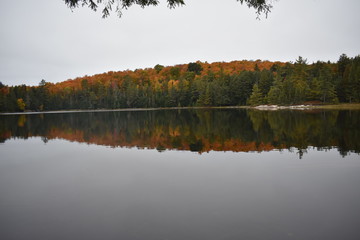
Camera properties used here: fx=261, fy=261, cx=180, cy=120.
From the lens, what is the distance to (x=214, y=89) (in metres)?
87.4

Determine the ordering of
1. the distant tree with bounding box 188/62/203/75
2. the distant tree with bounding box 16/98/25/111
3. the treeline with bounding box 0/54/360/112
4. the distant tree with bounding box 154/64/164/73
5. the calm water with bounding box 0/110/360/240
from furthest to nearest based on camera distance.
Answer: the distant tree with bounding box 154/64/164/73, the distant tree with bounding box 188/62/203/75, the distant tree with bounding box 16/98/25/111, the treeline with bounding box 0/54/360/112, the calm water with bounding box 0/110/360/240

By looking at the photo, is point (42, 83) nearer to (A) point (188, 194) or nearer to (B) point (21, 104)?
(B) point (21, 104)

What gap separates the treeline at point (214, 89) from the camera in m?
64.9

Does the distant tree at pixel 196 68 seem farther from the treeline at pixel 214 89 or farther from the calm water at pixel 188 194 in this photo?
the calm water at pixel 188 194

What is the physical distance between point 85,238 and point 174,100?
93.6 m

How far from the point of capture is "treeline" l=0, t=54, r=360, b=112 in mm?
64938

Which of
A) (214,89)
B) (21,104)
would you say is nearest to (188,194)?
(214,89)

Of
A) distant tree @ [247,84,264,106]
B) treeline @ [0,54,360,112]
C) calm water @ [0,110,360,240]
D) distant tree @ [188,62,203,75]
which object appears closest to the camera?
calm water @ [0,110,360,240]

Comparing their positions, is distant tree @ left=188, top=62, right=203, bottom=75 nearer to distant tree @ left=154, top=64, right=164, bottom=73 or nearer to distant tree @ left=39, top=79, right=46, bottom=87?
distant tree @ left=154, top=64, right=164, bottom=73

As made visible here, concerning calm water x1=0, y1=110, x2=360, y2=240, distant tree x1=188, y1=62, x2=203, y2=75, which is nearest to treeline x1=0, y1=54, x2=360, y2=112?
distant tree x1=188, y1=62, x2=203, y2=75

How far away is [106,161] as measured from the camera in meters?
12.4

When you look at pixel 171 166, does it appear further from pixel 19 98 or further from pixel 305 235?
pixel 19 98

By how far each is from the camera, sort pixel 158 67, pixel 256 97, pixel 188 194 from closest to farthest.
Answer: pixel 188 194 → pixel 256 97 → pixel 158 67

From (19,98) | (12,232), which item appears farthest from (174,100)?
(12,232)
